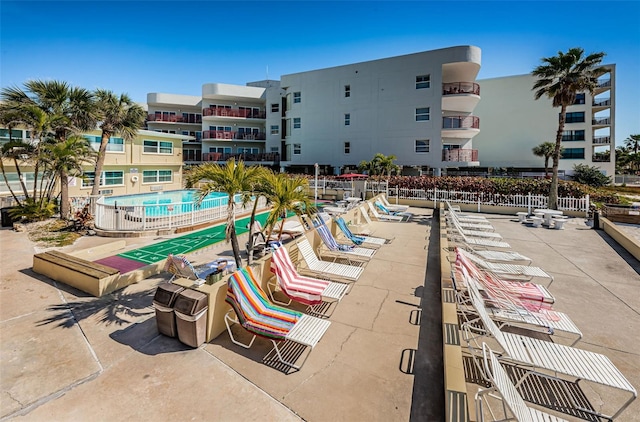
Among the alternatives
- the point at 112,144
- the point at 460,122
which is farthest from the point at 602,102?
the point at 112,144

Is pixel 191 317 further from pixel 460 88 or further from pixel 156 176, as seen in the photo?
pixel 460 88

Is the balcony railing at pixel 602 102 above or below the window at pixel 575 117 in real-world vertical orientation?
above

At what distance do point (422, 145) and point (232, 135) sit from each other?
76.0 ft

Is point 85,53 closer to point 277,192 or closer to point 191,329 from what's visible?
point 277,192

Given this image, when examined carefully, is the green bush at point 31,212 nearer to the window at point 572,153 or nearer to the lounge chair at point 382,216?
the lounge chair at point 382,216

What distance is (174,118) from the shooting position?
41.7 meters

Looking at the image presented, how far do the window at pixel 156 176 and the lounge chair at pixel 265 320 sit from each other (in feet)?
77.5

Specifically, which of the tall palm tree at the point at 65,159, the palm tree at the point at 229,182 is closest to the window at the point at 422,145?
the tall palm tree at the point at 65,159

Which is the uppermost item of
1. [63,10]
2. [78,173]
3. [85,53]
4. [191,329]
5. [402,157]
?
[63,10]

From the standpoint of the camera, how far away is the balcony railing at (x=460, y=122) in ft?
90.8

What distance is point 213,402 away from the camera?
3412 mm

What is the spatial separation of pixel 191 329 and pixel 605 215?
19.5m

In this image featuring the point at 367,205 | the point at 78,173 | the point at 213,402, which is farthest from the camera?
the point at 78,173

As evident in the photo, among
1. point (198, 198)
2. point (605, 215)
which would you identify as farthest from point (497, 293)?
point (605, 215)
